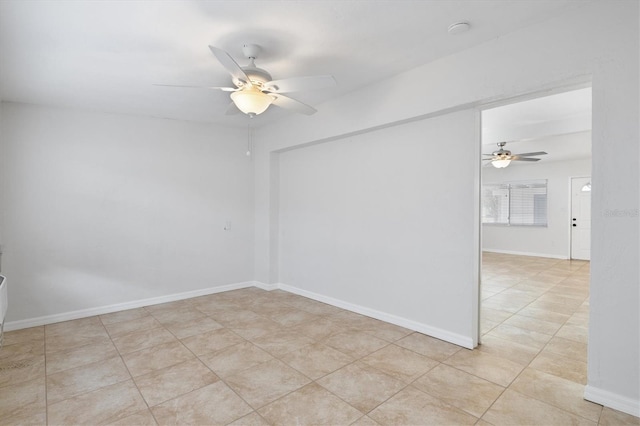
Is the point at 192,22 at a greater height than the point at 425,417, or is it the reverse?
the point at 192,22

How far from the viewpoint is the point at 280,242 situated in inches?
203

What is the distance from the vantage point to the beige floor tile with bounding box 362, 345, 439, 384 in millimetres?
2504

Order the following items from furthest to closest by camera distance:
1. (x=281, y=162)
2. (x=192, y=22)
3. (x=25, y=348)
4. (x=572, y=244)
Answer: (x=572, y=244)
(x=281, y=162)
(x=25, y=348)
(x=192, y=22)

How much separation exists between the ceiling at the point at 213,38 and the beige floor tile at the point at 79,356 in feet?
8.42

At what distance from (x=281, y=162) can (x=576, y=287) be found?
513 centimetres

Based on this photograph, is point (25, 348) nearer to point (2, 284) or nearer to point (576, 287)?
point (2, 284)

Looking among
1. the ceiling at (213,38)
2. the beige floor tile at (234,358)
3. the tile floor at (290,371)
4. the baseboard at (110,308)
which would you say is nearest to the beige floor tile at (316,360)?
the tile floor at (290,371)

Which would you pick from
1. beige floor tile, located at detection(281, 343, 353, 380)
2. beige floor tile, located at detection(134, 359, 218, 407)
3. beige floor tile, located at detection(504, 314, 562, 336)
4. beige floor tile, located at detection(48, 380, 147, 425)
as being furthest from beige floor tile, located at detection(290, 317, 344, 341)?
beige floor tile, located at detection(504, 314, 562, 336)

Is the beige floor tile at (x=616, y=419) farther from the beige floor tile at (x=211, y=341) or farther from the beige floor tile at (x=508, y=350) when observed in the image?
the beige floor tile at (x=211, y=341)

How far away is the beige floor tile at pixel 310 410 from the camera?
1.97 meters

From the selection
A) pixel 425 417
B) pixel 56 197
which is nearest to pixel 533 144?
pixel 425 417

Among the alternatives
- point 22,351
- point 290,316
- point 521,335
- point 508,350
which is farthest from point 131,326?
point 521,335

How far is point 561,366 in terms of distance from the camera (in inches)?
104

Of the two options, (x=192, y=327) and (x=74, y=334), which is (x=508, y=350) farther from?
(x=74, y=334)
